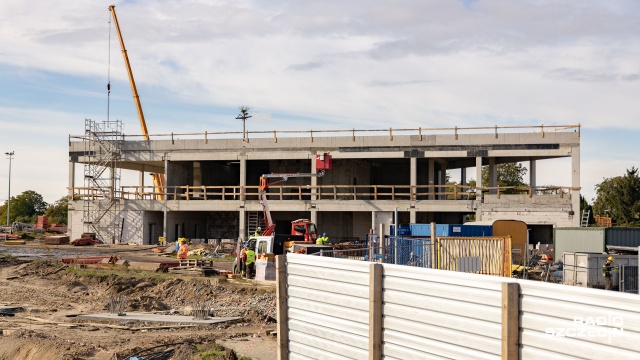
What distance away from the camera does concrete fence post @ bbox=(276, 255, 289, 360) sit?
11016mm

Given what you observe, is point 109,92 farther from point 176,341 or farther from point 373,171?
point 176,341

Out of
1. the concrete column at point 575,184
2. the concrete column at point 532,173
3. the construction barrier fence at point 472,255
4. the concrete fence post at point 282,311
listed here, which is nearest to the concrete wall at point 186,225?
the concrete column at point 532,173

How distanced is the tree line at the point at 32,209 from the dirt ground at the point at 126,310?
65535 mm

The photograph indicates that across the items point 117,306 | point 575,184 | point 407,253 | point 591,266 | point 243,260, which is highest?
point 575,184

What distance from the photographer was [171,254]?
43375mm

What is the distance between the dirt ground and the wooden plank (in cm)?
952

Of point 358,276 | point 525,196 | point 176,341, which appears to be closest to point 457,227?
point 525,196

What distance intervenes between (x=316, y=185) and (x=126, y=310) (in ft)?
85.7

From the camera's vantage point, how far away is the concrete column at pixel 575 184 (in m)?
43.5

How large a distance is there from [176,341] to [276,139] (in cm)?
3276

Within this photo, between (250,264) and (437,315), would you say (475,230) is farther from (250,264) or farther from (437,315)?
(437,315)

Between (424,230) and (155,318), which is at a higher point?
(424,230)

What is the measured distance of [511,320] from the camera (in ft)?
24.0

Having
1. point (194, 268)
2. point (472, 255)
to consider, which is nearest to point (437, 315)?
point (472, 255)
